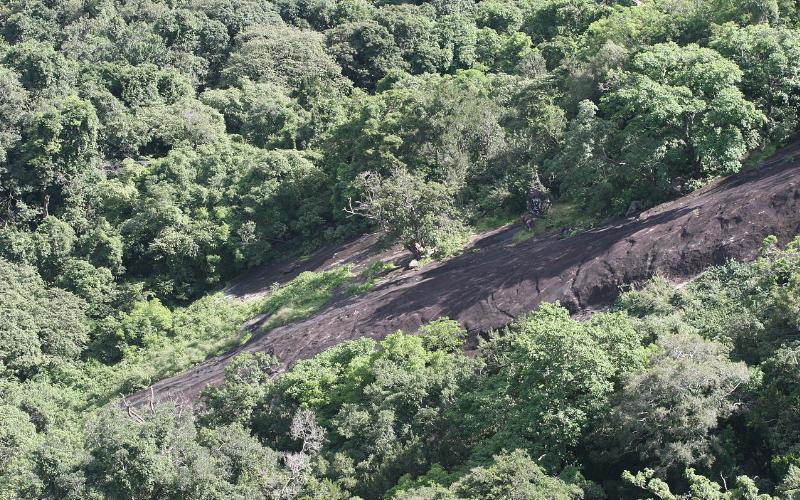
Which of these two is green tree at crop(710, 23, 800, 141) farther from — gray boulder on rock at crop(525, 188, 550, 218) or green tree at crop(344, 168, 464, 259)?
green tree at crop(344, 168, 464, 259)

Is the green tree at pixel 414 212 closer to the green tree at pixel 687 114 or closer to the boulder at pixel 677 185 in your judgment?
the green tree at pixel 687 114

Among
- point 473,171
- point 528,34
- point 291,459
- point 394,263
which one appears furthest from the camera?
point 528,34

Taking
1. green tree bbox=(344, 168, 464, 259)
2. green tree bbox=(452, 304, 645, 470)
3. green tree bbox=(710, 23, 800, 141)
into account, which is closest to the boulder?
green tree bbox=(710, 23, 800, 141)

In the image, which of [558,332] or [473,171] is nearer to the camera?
[558,332]

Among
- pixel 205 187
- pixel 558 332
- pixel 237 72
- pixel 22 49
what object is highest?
pixel 22 49

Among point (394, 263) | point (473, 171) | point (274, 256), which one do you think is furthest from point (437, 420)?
point (274, 256)

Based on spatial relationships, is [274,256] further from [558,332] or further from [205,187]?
[558,332]

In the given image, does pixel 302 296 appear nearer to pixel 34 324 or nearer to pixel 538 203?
pixel 538 203

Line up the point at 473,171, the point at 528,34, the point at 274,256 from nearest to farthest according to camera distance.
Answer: the point at 473,171
the point at 274,256
the point at 528,34
